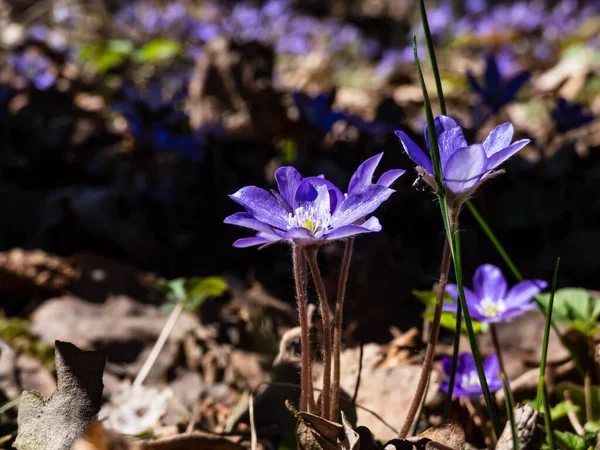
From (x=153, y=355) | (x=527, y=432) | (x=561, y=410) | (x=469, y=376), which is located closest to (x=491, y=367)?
(x=469, y=376)

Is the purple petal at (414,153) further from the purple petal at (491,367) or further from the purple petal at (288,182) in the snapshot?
the purple petal at (491,367)

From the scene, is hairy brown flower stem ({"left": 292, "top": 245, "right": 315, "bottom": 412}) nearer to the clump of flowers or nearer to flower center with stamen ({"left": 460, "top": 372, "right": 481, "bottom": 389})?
the clump of flowers

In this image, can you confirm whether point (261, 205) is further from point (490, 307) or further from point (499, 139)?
point (490, 307)

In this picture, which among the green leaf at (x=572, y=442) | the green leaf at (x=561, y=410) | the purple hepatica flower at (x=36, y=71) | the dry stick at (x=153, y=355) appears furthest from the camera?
the purple hepatica flower at (x=36, y=71)

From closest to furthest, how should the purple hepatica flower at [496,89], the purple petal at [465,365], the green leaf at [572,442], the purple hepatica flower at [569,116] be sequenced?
1. the green leaf at [572,442]
2. the purple petal at [465,365]
3. the purple hepatica flower at [569,116]
4. the purple hepatica flower at [496,89]

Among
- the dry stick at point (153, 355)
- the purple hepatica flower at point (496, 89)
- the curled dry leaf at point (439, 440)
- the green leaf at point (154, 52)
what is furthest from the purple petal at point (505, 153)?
the green leaf at point (154, 52)

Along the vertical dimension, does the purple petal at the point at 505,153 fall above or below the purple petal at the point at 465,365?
above
